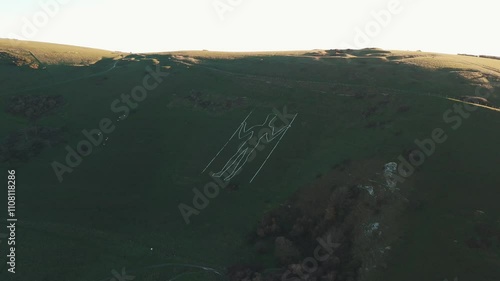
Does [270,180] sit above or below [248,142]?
below

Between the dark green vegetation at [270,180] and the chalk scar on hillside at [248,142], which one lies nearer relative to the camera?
the dark green vegetation at [270,180]

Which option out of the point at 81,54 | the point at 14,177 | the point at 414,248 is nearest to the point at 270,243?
the point at 414,248

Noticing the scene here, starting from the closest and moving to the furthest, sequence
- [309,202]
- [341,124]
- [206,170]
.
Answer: [309,202]
[206,170]
[341,124]

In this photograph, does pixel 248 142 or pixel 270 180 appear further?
pixel 248 142

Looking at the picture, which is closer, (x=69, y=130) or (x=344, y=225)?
(x=344, y=225)

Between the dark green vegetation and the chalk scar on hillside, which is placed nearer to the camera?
the dark green vegetation

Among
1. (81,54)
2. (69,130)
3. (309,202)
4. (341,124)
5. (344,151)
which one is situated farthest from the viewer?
(81,54)

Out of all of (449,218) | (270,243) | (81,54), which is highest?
(81,54)

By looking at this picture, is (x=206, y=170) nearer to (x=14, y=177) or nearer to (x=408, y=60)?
(x=14, y=177)
